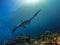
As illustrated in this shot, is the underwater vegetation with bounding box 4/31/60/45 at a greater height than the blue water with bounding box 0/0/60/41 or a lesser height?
lesser

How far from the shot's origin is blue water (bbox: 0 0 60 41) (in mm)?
1861

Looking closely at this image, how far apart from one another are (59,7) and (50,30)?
1.02 ft

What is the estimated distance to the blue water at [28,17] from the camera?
186 centimetres

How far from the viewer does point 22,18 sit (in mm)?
1859

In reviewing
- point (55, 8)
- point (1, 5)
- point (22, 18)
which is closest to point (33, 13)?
point (22, 18)

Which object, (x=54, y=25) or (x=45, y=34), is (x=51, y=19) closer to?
(x=54, y=25)

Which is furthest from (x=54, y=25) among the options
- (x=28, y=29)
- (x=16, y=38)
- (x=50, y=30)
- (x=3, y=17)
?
(x=3, y=17)

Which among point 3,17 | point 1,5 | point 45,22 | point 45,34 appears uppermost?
point 1,5

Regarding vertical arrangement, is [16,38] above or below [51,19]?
below

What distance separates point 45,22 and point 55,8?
218 mm

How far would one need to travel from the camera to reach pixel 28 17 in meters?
1.87

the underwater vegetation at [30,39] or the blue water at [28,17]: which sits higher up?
the blue water at [28,17]

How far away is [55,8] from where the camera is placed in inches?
75.1

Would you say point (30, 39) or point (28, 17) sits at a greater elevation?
point (28, 17)
